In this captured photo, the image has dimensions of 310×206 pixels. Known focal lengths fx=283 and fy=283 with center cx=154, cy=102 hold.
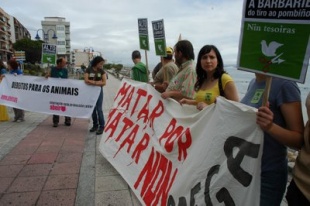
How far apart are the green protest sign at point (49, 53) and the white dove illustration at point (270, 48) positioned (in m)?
7.07

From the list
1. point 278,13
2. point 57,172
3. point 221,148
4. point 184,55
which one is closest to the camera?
point 278,13

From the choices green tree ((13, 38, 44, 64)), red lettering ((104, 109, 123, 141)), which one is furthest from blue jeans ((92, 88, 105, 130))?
green tree ((13, 38, 44, 64))

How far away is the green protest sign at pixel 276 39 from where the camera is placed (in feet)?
4.84

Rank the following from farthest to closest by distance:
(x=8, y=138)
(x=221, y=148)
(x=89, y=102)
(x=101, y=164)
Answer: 1. (x=89, y=102)
2. (x=8, y=138)
3. (x=101, y=164)
4. (x=221, y=148)

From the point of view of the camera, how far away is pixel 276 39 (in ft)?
5.13

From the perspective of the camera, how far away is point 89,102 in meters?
6.39

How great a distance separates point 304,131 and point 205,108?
862 mm

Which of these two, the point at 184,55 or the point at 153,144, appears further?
the point at 184,55

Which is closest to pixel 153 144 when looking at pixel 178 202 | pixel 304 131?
pixel 178 202

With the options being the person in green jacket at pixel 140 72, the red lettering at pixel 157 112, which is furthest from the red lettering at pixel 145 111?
the person in green jacket at pixel 140 72

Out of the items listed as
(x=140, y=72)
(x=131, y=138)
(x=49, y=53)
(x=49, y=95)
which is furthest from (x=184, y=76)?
(x=49, y=53)

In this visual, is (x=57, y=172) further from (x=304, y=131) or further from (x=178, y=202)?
(x=304, y=131)

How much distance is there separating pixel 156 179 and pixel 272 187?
1.30 m

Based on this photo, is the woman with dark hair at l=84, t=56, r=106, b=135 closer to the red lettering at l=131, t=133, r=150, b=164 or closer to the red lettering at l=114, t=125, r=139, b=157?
the red lettering at l=114, t=125, r=139, b=157
